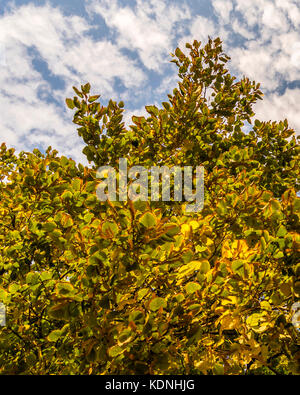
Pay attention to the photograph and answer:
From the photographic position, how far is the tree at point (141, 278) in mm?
1494

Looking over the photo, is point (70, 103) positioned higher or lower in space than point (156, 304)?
higher

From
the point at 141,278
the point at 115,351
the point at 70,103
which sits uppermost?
the point at 70,103

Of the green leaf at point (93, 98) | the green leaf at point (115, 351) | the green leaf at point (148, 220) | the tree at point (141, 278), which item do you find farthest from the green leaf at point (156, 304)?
the green leaf at point (93, 98)

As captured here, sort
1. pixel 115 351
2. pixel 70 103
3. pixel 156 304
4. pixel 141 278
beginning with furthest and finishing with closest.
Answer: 1. pixel 70 103
2. pixel 141 278
3. pixel 156 304
4. pixel 115 351

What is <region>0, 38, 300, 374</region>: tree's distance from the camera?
149 centimetres

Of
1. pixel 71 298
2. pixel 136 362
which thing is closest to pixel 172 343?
pixel 136 362

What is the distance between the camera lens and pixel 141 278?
1614 millimetres

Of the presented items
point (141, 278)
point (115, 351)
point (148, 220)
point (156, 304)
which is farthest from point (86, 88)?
point (115, 351)

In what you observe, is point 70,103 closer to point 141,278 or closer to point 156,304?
point 141,278

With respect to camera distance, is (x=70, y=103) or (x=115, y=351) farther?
(x=70, y=103)

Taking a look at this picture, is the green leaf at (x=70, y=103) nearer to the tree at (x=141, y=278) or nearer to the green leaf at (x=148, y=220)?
the tree at (x=141, y=278)

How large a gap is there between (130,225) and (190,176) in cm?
190

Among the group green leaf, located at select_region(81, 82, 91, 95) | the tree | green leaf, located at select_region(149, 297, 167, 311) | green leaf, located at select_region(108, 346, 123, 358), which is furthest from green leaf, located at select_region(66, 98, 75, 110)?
green leaf, located at select_region(108, 346, 123, 358)

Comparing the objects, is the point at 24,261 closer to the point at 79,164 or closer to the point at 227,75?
the point at 79,164
